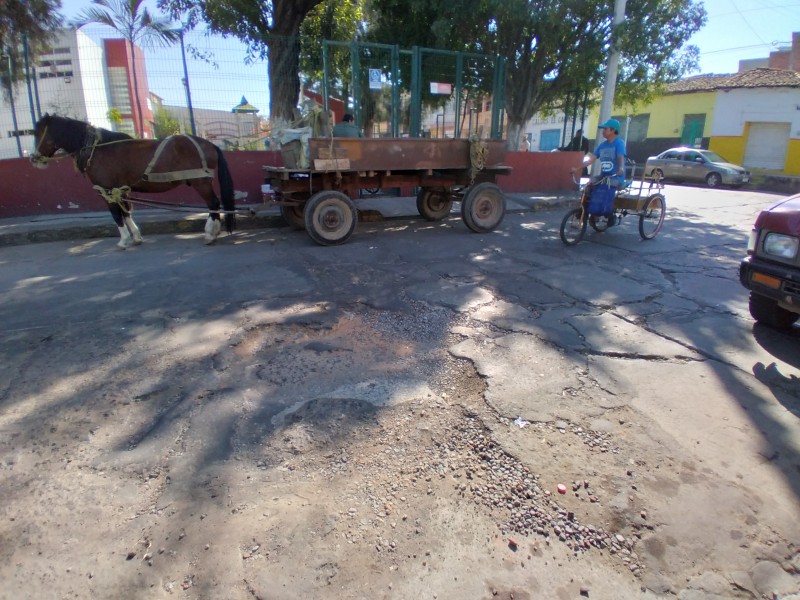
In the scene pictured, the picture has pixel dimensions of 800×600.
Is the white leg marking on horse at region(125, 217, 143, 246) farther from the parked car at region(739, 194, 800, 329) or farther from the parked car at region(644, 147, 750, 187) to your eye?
the parked car at region(644, 147, 750, 187)

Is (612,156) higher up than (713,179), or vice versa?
(612,156)

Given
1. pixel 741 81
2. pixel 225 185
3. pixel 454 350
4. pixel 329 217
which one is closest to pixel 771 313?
pixel 454 350

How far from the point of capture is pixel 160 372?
12.2ft

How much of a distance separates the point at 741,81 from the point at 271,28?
80.6ft

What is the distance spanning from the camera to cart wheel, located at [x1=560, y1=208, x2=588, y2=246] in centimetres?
781

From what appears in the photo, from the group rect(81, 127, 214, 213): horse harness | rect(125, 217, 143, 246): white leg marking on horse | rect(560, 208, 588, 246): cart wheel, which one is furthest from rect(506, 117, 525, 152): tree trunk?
rect(125, 217, 143, 246): white leg marking on horse

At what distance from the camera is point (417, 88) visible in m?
11.8

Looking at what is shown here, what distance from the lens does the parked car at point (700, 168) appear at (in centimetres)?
1961

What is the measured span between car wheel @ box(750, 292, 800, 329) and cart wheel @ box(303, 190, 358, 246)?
5.20 m

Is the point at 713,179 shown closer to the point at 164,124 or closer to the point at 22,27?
the point at 164,124

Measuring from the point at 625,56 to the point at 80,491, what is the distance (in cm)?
1547

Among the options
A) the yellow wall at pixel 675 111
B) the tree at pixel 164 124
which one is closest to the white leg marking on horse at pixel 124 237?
the tree at pixel 164 124

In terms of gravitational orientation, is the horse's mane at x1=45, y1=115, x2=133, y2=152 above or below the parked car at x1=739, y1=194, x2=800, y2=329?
above

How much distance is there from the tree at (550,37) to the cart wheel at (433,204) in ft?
16.2
